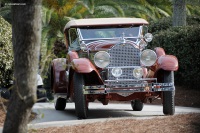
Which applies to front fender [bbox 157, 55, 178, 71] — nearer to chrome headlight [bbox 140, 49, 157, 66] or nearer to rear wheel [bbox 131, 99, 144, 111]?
chrome headlight [bbox 140, 49, 157, 66]

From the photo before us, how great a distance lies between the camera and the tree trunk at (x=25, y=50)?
589 centimetres

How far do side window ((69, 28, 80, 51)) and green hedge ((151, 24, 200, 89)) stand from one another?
4.43 meters

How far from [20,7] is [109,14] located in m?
18.3

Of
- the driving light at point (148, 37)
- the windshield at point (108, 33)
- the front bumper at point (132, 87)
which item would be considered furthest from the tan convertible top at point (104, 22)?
the front bumper at point (132, 87)

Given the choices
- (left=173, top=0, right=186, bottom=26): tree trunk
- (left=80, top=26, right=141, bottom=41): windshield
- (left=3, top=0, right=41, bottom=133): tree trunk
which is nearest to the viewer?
(left=3, top=0, right=41, bottom=133): tree trunk

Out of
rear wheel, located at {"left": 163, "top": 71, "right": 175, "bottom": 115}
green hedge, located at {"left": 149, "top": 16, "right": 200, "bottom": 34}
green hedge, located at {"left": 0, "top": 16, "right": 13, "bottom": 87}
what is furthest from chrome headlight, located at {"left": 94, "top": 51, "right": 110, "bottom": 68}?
green hedge, located at {"left": 149, "top": 16, "right": 200, "bottom": 34}

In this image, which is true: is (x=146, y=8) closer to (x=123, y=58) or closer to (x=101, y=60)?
(x=123, y=58)

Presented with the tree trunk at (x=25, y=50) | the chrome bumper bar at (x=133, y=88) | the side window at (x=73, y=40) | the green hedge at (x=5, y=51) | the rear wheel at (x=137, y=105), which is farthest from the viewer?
the rear wheel at (x=137, y=105)

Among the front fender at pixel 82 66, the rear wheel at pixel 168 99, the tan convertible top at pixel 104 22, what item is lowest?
the rear wheel at pixel 168 99

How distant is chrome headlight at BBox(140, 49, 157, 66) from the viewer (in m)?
11.3

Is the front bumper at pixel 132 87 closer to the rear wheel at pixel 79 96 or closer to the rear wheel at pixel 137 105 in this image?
the rear wheel at pixel 79 96

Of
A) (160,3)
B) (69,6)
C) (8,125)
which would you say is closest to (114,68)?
(8,125)

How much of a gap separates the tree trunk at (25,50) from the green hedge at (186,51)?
428 inches

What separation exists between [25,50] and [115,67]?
536 centimetres
